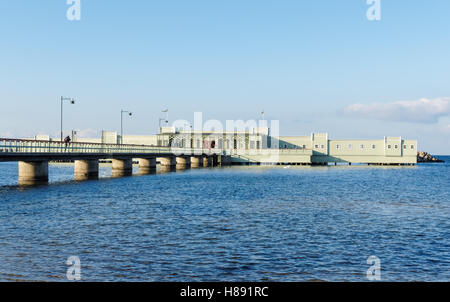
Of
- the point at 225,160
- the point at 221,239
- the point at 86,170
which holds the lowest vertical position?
the point at 225,160

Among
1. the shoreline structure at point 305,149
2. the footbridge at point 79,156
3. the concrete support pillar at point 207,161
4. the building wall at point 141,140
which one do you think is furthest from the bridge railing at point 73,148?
the building wall at point 141,140

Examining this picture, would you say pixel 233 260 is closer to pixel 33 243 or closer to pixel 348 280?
pixel 348 280

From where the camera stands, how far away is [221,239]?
21641mm

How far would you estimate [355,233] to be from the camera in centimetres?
2372

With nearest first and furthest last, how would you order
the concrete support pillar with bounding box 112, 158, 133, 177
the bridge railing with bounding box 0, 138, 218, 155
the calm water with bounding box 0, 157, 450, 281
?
the calm water with bounding box 0, 157, 450, 281 → the bridge railing with bounding box 0, 138, 218, 155 → the concrete support pillar with bounding box 112, 158, 133, 177

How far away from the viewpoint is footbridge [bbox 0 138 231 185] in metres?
49.8

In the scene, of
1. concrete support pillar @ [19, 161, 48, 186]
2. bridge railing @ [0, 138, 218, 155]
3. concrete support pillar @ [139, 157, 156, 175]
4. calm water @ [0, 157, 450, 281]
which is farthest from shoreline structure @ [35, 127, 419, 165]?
calm water @ [0, 157, 450, 281]

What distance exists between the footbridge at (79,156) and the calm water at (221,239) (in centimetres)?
1271

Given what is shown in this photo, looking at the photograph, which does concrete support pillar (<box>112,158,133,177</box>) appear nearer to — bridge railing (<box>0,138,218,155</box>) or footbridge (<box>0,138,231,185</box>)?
footbridge (<box>0,138,231,185</box>)

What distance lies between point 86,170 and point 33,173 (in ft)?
47.1

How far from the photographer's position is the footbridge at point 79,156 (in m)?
49.8

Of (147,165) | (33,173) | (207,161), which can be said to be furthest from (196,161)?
(33,173)

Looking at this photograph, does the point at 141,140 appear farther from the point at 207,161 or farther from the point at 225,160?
the point at 225,160

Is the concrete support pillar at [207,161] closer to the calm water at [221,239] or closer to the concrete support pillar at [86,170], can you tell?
the concrete support pillar at [86,170]
